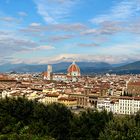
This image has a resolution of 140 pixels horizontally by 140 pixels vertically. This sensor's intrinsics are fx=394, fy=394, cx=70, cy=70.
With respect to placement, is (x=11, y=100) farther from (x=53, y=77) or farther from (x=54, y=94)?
(x=53, y=77)

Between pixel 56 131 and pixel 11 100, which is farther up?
pixel 11 100

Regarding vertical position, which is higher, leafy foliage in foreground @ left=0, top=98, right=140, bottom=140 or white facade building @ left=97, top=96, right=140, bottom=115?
leafy foliage in foreground @ left=0, top=98, right=140, bottom=140

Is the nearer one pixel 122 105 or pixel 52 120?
pixel 52 120

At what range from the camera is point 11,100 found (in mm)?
28297

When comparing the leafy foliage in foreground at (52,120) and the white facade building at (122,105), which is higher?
the leafy foliage in foreground at (52,120)

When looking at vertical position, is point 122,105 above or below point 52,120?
below

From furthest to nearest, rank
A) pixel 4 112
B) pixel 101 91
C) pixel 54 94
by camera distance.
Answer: pixel 101 91 → pixel 54 94 → pixel 4 112

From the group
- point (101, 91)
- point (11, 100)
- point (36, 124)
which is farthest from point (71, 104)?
point (36, 124)

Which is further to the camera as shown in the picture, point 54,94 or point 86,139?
point 54,94

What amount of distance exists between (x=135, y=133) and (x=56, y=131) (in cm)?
859

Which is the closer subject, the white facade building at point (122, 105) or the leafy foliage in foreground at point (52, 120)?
the leafy foliage in foreground at point (52, 120)

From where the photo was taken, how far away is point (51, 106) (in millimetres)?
27781

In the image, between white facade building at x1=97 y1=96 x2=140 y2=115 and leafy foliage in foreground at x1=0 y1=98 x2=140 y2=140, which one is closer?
leafy foliage in foreground at x1=0 y1=98 x2=140 y2=140

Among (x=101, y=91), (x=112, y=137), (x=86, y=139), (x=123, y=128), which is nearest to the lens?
(x=112, y=137)
